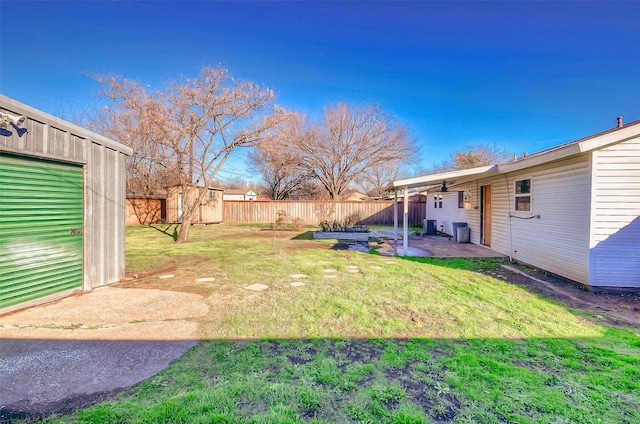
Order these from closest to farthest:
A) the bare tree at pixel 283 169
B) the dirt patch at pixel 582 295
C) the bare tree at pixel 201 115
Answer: the dirt patch at pixel 582 295 → the bare tree at pixel 201 115 → the bare tree at pixel 283 169

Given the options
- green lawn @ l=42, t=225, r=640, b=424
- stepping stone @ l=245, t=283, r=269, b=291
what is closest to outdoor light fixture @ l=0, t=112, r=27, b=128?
green lawn @ l=42, t=225, r=640, b=424

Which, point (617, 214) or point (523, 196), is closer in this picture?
point (617, 214)

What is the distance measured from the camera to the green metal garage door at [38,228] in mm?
3450

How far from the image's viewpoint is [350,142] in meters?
23.1

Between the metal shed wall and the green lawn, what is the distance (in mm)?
1484

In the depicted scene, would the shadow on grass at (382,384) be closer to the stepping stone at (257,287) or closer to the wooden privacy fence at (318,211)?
the stepping stone at (257,287)

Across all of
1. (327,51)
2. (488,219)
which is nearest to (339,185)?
(327,51)

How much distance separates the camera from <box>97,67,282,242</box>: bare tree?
1062 centimetres

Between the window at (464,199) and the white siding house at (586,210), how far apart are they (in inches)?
140

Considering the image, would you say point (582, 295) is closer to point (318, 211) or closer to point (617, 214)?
point (617, 214)

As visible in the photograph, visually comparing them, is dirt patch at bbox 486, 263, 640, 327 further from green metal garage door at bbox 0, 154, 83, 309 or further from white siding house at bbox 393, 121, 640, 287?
green metal garage door at bbox 0, 154, 83, 309

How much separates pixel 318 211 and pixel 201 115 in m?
10.1

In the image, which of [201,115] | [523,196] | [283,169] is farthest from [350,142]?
[523,196]

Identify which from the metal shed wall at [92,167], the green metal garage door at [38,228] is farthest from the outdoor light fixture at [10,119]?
the green metal garage door at [38,228]
